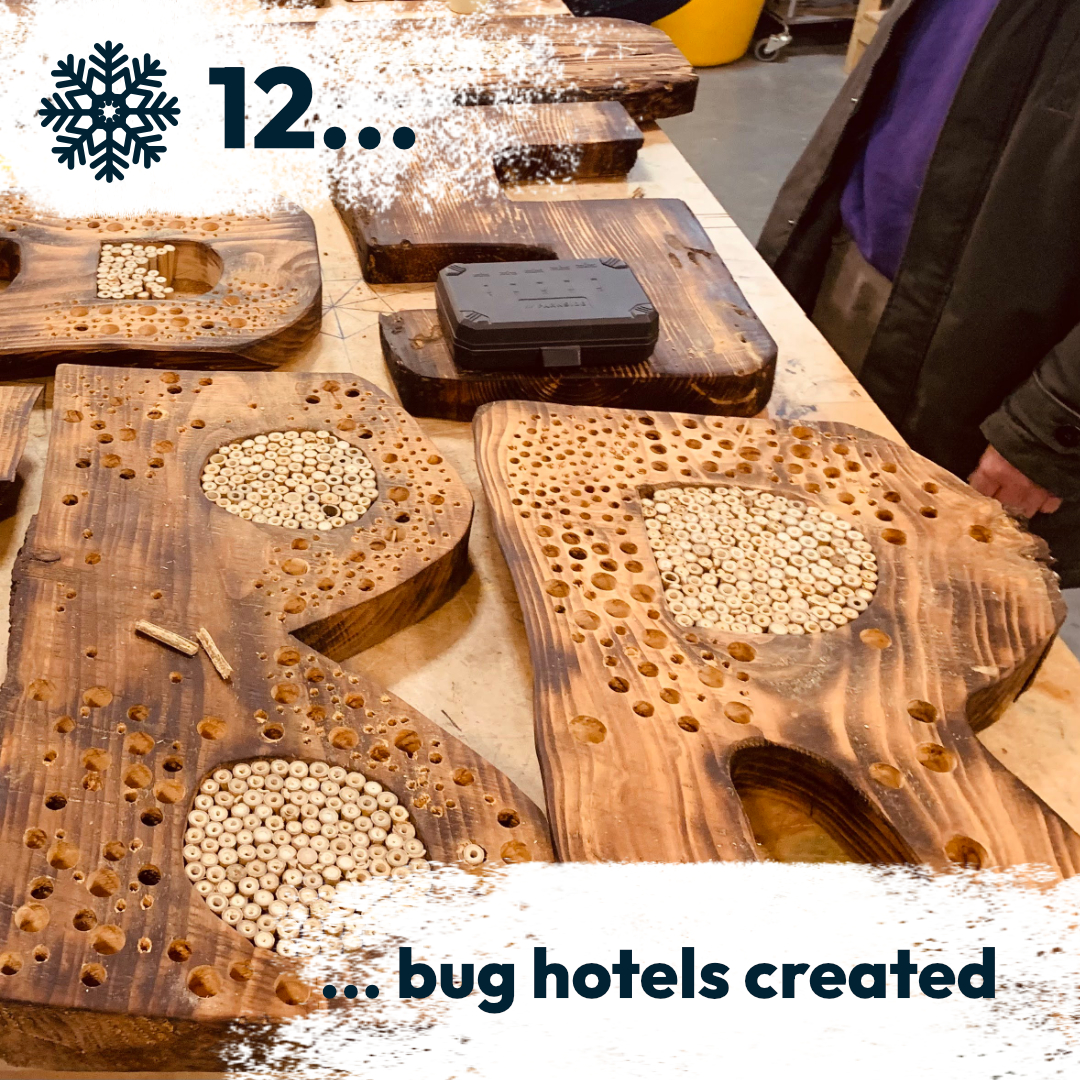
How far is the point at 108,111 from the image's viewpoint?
5.01 feet

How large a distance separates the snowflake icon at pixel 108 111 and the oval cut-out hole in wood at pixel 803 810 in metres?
1.13

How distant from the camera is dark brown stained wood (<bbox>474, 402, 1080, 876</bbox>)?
27.0 inches

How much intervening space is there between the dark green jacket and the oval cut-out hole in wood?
595 mm

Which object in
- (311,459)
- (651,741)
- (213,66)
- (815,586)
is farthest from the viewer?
(213,66)

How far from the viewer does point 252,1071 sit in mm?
596

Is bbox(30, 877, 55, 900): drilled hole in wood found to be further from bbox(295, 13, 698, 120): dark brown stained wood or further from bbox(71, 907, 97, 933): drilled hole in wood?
bbox(295, 13, 698, 120): dark brown stained wood

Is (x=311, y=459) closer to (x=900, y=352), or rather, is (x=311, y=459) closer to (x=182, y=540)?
(x=182, y=540)

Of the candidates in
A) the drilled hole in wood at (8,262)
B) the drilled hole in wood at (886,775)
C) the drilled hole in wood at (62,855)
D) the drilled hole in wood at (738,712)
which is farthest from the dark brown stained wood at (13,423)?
the drilled hole in wood at (886,775)

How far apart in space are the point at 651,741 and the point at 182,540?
41 cm

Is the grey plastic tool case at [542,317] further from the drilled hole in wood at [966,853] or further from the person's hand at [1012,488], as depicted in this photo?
the drilled hole in wood at [966,853]

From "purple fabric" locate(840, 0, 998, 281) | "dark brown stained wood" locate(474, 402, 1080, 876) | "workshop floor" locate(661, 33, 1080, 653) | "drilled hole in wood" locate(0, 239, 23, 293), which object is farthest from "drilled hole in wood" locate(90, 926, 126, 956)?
"workshop floor" locate(661, 33, 1080, 653)

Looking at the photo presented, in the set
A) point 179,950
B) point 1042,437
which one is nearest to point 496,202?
point 1042,437

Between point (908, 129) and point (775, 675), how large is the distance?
0.92m

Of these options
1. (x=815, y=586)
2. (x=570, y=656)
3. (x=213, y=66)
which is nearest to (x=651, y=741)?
(x=570, y=656)
